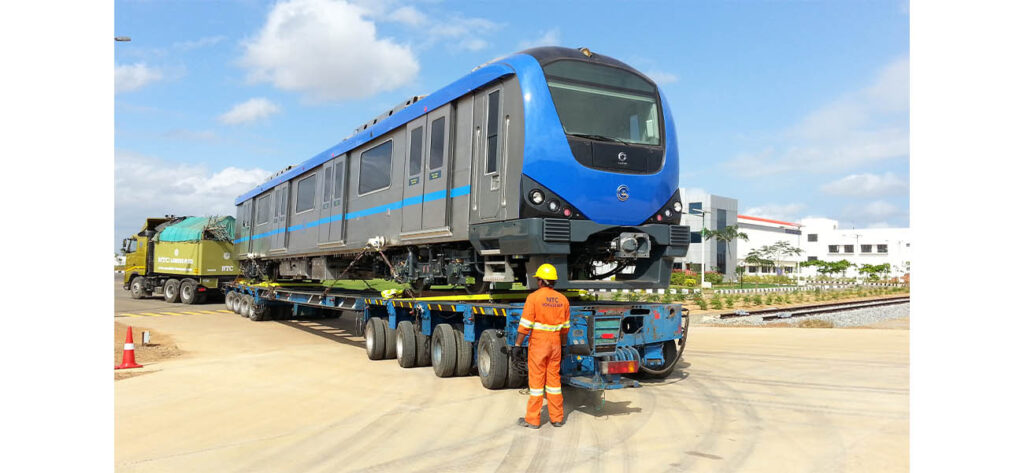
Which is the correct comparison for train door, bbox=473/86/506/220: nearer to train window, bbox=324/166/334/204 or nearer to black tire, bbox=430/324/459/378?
black tire, bbox=430/324/459/378

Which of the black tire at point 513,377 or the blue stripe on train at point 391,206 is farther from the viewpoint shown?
the blue stripe on train at point 391,206

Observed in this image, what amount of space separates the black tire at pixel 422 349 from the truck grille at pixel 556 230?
3.49 metres

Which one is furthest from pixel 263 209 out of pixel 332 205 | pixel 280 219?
pixel 332 205

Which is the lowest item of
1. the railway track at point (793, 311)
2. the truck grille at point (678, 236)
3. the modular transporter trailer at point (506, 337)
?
the railway track at point (793, 311)

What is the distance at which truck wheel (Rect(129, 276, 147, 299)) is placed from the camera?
29828 mm

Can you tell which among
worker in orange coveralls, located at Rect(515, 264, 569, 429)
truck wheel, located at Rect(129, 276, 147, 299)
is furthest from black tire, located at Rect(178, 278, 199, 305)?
worker in orange coveralls, located at Rect(515, 264, 569, 429)

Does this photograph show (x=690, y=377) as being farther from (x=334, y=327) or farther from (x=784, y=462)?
(x=334, y=327)

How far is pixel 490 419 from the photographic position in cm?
682

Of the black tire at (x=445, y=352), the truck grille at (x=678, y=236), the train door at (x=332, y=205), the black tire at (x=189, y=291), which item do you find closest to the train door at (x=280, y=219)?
the train door at (x=332, y=205)

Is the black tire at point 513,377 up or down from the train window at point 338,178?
down

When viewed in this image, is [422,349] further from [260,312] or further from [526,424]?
[260,312]

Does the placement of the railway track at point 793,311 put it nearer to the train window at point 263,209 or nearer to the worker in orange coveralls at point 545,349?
the train window at point 263,209

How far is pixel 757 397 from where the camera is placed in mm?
7855

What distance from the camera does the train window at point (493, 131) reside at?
8.09 metres
